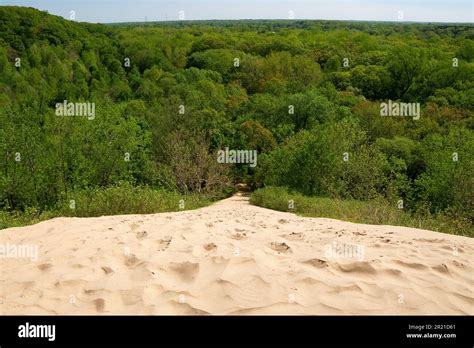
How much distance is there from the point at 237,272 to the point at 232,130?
97.8 ft

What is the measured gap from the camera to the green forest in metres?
19.0

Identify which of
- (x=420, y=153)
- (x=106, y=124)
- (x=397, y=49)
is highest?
(x=397, y=49)

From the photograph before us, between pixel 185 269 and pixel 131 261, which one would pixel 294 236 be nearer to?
pixel 185 269

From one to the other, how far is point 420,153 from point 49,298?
95.9 feet

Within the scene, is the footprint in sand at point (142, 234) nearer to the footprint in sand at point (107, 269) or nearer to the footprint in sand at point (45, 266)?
the footprint in sand at point (107, 269)

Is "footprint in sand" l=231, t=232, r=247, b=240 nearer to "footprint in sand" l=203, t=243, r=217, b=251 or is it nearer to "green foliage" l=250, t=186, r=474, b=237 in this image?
"footprint in sand" l=203, t=243, r=217, b=251

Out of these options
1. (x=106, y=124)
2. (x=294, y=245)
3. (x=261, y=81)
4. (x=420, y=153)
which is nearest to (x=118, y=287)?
(x=294, y=245)

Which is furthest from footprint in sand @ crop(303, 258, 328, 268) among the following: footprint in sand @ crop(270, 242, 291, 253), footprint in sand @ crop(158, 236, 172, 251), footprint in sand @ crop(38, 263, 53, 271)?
footprint in sand @ crop(38, 263, 53, 271)

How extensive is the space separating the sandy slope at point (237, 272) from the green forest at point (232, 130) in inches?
169

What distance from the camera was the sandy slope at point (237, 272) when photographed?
5168 mm

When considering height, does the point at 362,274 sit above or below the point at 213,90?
below

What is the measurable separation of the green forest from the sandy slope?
14.1 ft
